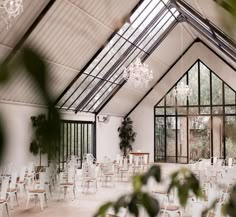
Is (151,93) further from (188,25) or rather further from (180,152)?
(188,25)

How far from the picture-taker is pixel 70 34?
12828 mm

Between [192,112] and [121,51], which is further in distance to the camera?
[192,112]

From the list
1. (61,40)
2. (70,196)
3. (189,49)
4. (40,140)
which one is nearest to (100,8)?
(61,40)

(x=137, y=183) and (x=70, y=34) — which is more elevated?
(x=70, y=34)

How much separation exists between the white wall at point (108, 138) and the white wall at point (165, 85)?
1.32 m

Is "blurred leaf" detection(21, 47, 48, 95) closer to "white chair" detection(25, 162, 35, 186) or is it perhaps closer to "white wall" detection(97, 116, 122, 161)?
"white chair" detection(25, 162, 35, 186)

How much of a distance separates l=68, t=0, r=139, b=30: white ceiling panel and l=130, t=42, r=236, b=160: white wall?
8284 millimetres

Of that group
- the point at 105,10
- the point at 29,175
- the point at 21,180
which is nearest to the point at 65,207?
the point at 21,180

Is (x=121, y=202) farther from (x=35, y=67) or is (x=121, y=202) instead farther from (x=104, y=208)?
(x=35, y=67)

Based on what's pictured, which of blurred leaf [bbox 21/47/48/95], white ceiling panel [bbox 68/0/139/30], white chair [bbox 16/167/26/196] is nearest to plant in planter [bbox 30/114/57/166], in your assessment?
blurred leaf [bbox 21/47/48/95]

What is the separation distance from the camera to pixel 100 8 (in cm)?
1272

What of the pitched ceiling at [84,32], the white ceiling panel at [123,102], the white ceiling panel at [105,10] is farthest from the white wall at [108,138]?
the white ceiling panel at [105,10]

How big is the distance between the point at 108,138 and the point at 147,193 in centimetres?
2124

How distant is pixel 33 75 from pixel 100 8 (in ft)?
41.7
